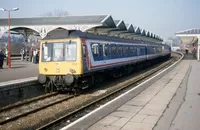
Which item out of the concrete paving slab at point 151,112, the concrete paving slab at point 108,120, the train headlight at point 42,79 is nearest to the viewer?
the concrete paving slab at point 108,120

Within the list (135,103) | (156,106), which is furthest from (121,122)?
(135,103)

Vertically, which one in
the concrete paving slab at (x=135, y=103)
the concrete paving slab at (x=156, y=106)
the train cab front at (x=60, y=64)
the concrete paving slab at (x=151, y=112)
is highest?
the train cab front at (x=60, y=64)

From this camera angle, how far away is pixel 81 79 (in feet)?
46.2

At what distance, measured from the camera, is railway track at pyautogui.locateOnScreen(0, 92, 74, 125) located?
992 centimetres

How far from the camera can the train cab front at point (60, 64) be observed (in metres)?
13.5

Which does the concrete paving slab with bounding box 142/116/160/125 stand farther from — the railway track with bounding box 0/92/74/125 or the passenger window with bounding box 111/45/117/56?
the passenger window with bounding box 111/45/117/56

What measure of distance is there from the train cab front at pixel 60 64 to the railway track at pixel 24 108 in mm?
693

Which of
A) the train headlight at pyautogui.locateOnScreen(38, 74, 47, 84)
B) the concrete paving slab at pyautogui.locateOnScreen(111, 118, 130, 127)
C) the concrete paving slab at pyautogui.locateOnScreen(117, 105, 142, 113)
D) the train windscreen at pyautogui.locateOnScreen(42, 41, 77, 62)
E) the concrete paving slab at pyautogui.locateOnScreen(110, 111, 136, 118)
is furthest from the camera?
the train headlight at pyautogui.locateOnScreen(38, 74, 47, 84)

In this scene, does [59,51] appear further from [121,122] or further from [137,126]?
[137,126]

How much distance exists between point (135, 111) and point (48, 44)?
621 centimetres

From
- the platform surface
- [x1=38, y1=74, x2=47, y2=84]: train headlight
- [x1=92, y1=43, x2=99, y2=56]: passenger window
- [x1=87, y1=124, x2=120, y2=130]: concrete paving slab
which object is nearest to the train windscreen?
[x1=38, y1=74, x2=47, y2=84]: train headlight

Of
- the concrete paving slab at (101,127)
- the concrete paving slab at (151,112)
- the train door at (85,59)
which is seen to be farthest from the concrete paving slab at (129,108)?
the train door at (85,59)

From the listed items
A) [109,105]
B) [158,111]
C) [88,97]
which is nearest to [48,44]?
[88,97]

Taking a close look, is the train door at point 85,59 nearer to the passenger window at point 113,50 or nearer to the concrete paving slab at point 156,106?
the concrete paving slab at point 156,106
